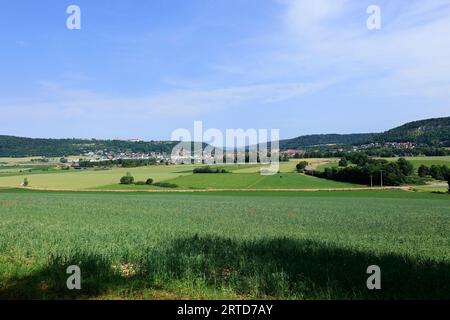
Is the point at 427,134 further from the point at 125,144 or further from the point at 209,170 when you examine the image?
the point at 125,144

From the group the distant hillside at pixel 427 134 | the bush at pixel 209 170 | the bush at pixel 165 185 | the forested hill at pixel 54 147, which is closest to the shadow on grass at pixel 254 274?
the bush at pixel 165 185

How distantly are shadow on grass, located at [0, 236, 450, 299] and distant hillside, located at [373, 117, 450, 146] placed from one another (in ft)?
524

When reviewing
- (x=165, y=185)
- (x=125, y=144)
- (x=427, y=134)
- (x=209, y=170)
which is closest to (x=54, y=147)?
(x=125, y=144)

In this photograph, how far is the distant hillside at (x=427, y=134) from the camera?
156387 mm

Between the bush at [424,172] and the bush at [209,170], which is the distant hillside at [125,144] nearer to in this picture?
the bush at [209,170]

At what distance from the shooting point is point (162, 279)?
761 centimetres

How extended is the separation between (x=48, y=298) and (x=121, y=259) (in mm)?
2887

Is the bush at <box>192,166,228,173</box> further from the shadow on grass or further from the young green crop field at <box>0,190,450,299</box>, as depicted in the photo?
the shadow on grass

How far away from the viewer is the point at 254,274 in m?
7.83

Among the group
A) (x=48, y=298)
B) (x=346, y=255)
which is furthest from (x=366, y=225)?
(x=48, y=298)

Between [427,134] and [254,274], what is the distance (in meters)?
185

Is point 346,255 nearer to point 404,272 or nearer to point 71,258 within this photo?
point 404,272

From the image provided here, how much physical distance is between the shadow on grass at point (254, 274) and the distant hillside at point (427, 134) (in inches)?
6288

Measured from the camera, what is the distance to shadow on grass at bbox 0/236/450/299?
22.5 ft
